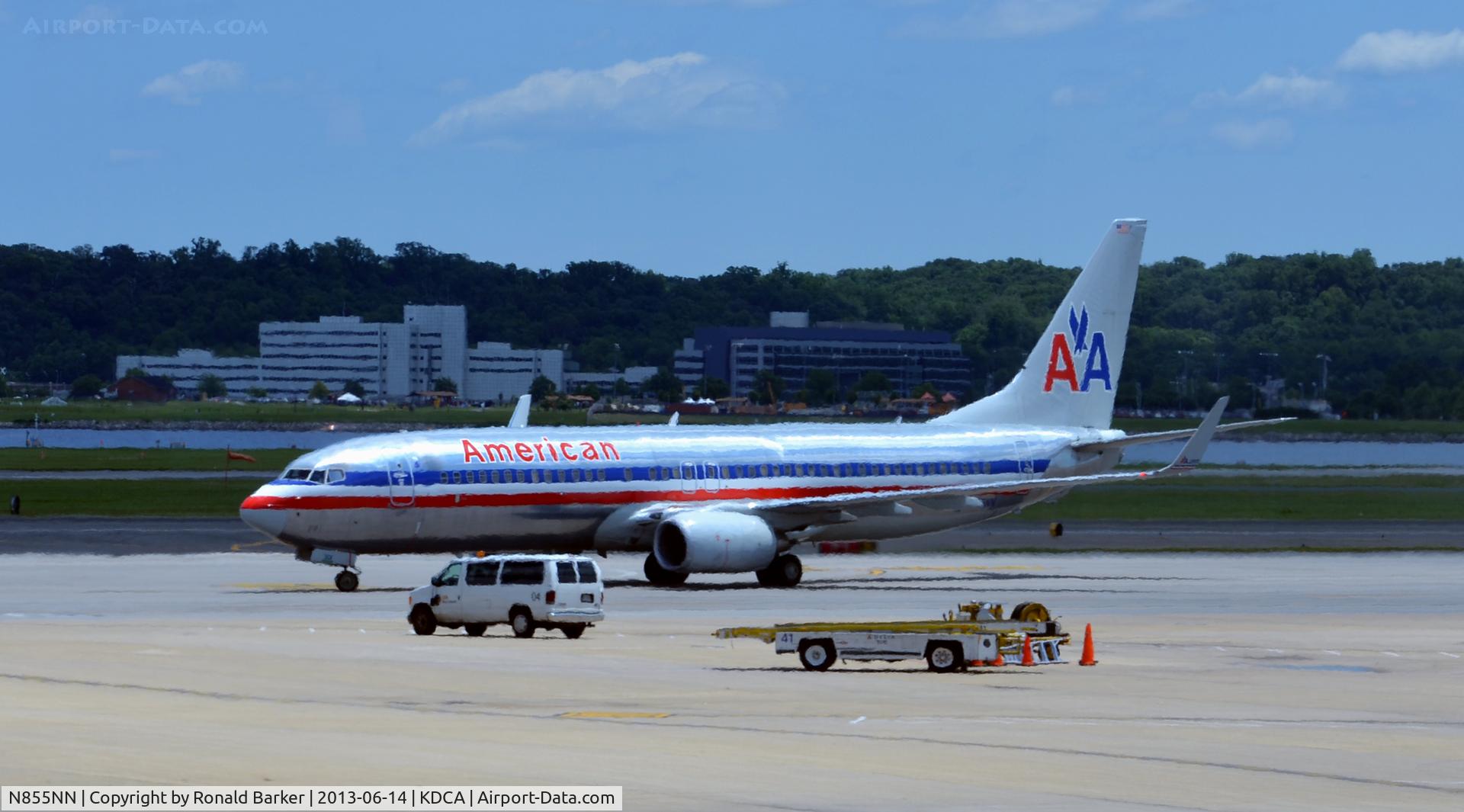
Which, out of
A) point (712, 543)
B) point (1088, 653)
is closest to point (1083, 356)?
point (712, 543)

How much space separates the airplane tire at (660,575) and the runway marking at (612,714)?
2953cm

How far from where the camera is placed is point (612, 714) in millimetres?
30344

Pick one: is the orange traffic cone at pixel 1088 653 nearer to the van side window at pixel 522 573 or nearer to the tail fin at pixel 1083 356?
the van side window at pixel 522 573

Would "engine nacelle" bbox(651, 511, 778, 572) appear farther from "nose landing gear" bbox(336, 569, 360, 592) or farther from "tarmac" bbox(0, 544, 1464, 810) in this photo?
"nose landing gear" bbox(336, 569, 360, 592)

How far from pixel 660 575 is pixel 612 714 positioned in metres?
30.8

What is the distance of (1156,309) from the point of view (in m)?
177

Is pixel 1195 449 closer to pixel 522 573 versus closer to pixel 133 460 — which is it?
pixel 522 573

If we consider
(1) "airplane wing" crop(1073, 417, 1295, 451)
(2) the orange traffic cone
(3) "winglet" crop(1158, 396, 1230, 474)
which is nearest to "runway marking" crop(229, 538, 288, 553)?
(1) "airplane wing" crop(1073, 417, 1295, 451)

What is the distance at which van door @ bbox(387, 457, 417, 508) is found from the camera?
5788 centimetres

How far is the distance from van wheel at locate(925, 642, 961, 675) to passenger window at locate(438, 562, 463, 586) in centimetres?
1159

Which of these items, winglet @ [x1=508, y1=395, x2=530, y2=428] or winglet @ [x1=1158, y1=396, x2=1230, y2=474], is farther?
winglet @ [x1=508, y1=395, x2=530, y2=428]

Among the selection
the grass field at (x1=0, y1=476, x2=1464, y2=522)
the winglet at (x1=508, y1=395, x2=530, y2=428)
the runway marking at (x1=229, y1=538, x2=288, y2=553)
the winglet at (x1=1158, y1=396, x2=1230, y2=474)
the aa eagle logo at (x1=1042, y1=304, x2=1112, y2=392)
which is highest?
the aa eagle logo at (x1=1042, y1=304, x2=1112, y2=392)

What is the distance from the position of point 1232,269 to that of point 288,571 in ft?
464

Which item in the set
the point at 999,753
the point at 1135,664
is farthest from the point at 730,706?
the point at 1135,664
